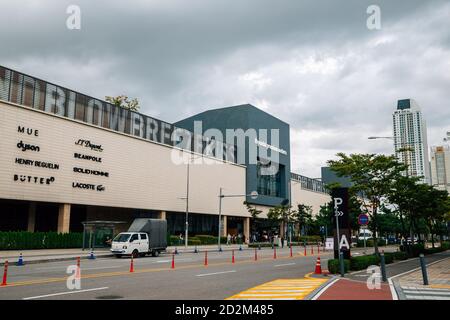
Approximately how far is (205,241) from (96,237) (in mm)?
23557

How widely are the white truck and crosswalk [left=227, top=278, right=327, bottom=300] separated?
57.3 ft

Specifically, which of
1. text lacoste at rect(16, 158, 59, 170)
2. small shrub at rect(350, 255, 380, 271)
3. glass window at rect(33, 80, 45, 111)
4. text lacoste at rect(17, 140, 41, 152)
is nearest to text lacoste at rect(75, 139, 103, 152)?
text lacoste at rect(16, 158, 59, 170)

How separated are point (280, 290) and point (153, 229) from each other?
2220cm

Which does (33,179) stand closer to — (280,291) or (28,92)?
(28,92)

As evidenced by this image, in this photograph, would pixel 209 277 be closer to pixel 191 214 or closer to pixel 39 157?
pixel 39 157

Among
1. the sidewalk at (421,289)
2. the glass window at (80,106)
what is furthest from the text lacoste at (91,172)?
the sidewalk at (421,289)

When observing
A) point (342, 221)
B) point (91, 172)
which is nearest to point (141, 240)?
point (91, 172)

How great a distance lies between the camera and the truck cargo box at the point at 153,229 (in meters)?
33.6

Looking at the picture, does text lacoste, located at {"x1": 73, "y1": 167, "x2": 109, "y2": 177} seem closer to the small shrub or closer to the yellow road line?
the small shrub

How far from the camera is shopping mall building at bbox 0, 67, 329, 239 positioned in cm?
3834

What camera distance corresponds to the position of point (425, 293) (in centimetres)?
1278

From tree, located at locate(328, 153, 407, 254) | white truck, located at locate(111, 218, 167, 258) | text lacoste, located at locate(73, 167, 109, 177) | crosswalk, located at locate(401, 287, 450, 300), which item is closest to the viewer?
crosswalk, located at locate(401, 287, 450, 300)

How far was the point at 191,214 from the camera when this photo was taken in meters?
62.7
